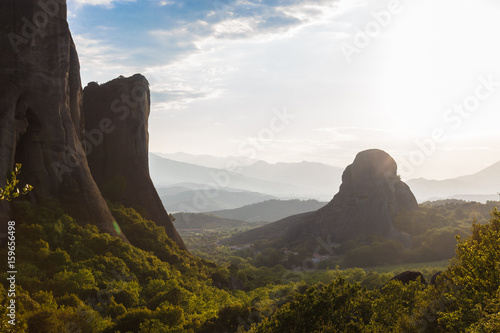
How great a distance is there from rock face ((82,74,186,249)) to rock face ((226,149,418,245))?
66297mm

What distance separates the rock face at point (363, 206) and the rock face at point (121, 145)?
6630 centimetres


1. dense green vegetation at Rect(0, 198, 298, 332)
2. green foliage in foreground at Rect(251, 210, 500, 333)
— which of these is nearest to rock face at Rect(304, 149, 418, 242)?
dense green vegetation at Rect(0, 198, 298, 332)

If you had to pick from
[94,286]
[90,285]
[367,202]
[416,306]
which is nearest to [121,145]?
[94,286]

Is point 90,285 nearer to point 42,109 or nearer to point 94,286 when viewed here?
point 94,286

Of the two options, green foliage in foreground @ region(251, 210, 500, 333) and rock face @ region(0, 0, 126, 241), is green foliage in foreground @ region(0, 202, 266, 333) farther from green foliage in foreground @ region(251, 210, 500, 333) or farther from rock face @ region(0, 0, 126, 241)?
green foliage in foreground @ region(251, 210, 500, 333)

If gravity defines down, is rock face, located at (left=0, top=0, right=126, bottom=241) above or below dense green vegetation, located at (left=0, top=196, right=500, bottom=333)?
above

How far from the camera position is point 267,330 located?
20781 millimetres

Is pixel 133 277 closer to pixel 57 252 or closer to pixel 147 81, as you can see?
pixel 57 252

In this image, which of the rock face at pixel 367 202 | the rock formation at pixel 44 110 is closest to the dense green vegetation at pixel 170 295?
the rock formation at pixel 44 110

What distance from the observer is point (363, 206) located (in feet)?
352

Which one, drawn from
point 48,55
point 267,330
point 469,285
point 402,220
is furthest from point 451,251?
point 48,55

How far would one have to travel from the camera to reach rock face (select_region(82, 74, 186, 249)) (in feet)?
168

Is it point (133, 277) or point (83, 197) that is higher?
point (83, 197)

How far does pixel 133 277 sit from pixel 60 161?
14.3 metres
